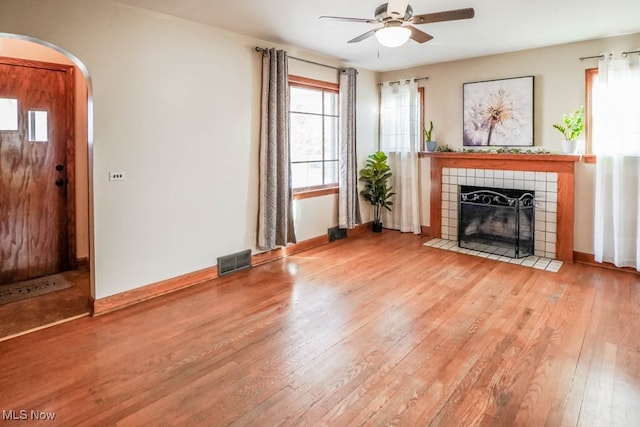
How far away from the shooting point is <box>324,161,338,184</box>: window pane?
19.2 feet

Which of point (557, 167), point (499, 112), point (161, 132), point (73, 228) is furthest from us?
point (499, 112)

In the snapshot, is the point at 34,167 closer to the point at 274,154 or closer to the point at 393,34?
the point at 274,154

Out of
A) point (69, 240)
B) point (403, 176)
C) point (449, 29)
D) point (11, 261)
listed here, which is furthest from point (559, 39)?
point (11, 261)

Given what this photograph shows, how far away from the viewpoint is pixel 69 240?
4.57 metres

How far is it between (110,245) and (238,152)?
1.64m

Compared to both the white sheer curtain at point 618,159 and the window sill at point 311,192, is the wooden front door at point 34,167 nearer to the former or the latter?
the window sill at point 311,192

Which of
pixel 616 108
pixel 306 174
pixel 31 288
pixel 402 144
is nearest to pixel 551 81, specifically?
pixel 616 108

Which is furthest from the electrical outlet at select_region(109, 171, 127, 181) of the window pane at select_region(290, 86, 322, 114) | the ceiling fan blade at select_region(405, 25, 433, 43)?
the ceiling fan blade at select_region(405, 25, 433, 43)

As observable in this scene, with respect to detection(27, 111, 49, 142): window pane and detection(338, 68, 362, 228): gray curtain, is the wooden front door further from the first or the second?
detection(338, 68, 362, 228): gray curtain

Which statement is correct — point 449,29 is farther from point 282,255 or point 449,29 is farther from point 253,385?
point 253,385

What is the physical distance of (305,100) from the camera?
5395 mm

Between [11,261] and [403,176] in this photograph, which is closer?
[11,261]

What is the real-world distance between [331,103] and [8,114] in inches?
148

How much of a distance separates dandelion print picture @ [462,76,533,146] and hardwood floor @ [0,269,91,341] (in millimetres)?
5020
